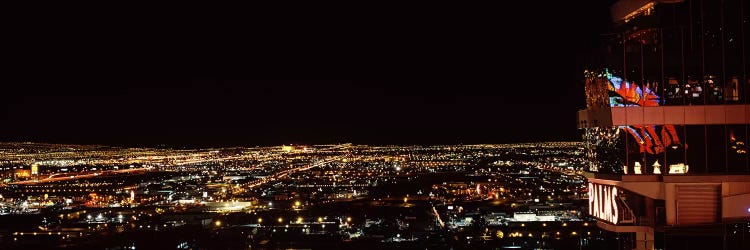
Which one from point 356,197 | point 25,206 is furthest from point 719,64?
point 25,206

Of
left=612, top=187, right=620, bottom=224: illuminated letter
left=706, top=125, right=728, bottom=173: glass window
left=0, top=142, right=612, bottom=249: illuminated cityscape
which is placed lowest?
left=0, top=142, right=612, bottom=249: illuminated cityscape

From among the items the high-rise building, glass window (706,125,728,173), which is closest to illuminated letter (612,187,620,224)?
the high-rise building

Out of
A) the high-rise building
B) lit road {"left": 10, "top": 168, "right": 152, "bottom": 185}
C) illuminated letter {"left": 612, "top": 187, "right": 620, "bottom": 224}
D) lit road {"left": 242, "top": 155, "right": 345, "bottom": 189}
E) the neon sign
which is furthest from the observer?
lit road {"left": 10, "top": 168, "right": 152, "bottom": 185}

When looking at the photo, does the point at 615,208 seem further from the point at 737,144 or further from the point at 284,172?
the point at 284,172

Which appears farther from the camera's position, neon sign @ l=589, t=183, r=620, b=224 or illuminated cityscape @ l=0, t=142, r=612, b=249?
illuminated cityscape @ l=0, t=142, r=612, b=249

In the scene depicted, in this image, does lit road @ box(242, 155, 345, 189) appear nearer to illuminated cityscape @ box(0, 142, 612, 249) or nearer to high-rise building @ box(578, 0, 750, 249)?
illuminated cityscape @ box(0, 142, 612, 249)
